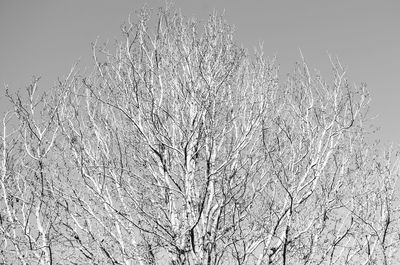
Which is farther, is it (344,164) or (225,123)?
(344,164)

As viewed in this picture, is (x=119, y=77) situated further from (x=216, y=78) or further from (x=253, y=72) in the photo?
(x=253, y=72)

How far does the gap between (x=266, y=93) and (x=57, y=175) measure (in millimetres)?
3093

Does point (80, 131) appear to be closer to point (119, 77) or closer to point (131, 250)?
point (119, 77)

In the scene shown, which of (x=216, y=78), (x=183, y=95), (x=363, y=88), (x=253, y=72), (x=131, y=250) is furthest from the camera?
(x=253, y=72)

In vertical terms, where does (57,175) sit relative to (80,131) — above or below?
below

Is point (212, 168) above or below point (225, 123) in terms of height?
below

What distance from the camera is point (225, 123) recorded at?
4707mm

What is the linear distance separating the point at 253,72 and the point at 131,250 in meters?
3.32

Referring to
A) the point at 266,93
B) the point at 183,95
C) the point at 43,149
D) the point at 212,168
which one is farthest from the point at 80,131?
the point at 266,93

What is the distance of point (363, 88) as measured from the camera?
16.1 feet

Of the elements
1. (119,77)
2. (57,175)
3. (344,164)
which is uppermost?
(119,77)

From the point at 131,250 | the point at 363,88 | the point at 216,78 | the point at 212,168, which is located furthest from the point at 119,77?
the point at 363,88

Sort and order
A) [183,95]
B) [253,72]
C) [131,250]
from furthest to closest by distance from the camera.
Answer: [253,72]
[183,95]
[131,250]

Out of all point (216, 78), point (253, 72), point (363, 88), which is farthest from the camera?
point (253, 72)
